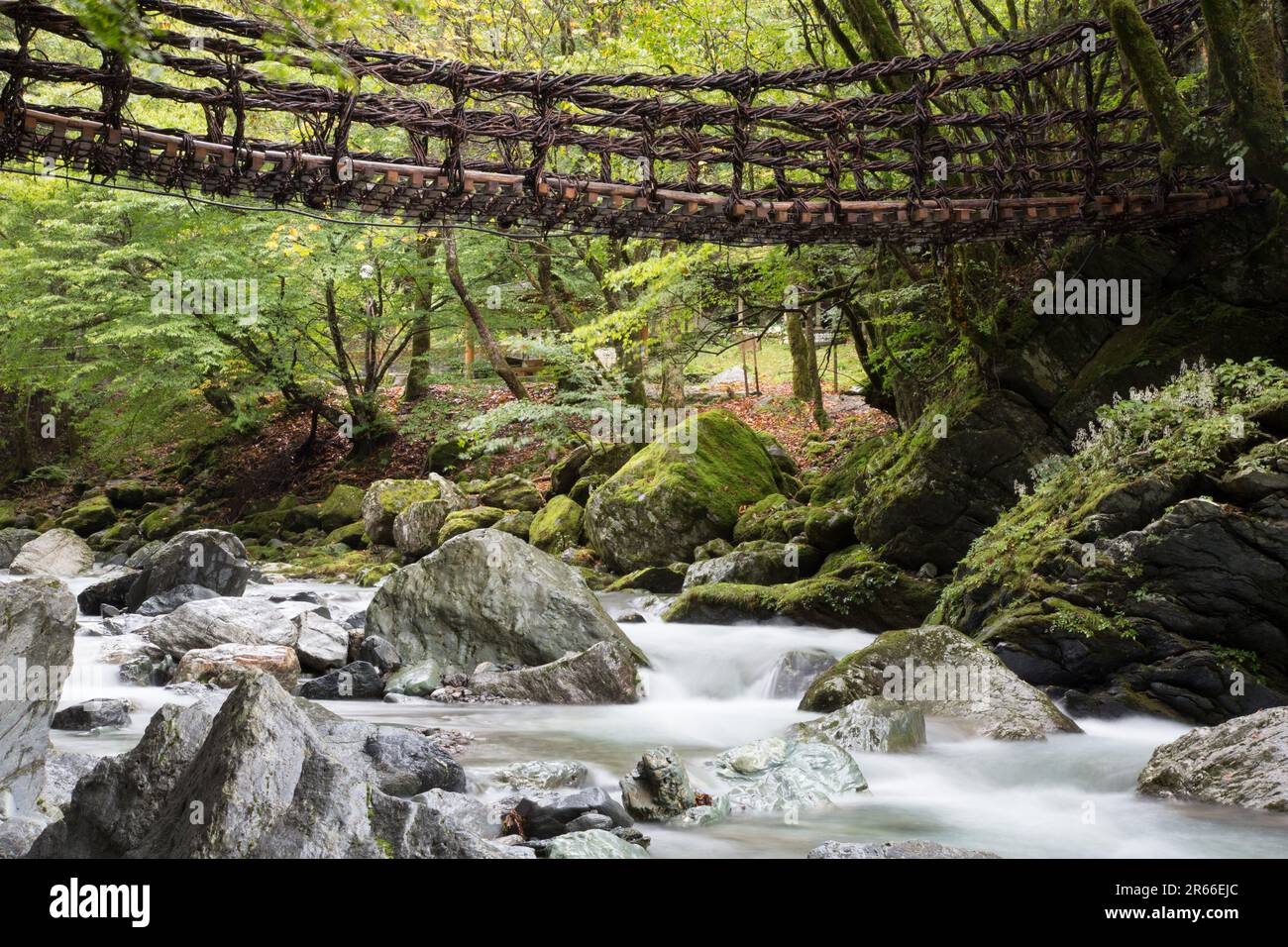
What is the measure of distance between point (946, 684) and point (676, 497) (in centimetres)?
750

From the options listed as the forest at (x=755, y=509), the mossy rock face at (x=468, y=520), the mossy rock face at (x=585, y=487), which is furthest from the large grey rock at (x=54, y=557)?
the mossy rock face at (x=585, y=487)

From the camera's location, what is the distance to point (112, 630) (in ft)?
35.3

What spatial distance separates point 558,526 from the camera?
54.9 feet

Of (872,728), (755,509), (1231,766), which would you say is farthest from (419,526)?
(1231,766)

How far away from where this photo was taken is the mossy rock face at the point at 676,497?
14672 millimetres

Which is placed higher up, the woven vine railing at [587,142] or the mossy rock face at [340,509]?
the woven vine railing at [587,142]

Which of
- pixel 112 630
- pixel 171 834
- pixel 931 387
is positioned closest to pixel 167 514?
pixel 112 630

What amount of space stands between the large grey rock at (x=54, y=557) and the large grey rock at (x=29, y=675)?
12.8 m

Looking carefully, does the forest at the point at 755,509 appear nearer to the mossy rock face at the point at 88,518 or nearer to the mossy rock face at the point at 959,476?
the mossy rock face at the point at 959,476

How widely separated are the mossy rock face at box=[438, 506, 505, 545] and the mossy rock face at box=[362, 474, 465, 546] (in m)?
0.80

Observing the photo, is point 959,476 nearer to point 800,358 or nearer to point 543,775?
point 543,775

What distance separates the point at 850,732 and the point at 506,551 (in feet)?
13.6

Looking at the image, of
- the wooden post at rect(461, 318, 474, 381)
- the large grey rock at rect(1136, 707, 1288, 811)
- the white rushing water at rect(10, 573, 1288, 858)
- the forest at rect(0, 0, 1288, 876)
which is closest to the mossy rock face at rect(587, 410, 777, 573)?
the forest at rect(0, 0, 1288, 876)

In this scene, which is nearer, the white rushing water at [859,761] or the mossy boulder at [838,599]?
the white rushing water at [859,761]
